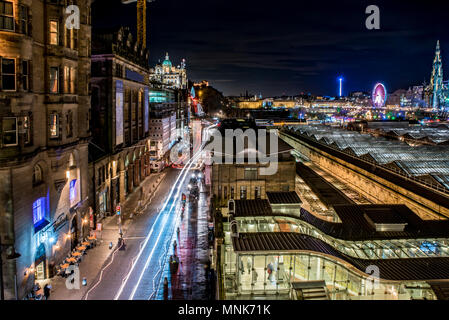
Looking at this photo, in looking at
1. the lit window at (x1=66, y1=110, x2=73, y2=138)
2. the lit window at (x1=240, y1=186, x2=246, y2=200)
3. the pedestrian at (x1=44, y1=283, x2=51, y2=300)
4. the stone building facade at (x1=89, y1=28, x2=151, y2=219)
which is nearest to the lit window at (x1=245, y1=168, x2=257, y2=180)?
the lit window at (x1=240, y1=186, x2=246, y2=200)

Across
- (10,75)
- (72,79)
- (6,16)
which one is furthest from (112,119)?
(6,16)

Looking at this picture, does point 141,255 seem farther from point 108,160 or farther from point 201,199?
point 201,199

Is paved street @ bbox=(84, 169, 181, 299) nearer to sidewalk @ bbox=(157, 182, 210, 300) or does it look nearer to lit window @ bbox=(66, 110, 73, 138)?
sidewalk @ bbox=(157, 182, 210, 300)

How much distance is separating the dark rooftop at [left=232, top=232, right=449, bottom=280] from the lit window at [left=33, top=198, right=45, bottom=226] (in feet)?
47.3

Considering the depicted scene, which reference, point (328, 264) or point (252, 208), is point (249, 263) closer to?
point (328, 264)

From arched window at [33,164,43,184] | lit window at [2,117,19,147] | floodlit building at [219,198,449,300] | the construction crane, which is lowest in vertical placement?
floodlit building at [219,198,449,300]

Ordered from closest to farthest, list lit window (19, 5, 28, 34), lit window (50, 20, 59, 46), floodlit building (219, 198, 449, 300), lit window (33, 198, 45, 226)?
floodlit building (219, 198, 449, 300) < lit window (19, 5, 28, 34) < lit window (33, 198, 45, 226) < lit window (50, 20, 59, 46)

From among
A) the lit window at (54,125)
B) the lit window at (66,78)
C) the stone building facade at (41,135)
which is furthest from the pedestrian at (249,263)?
the lit window at (66,78)

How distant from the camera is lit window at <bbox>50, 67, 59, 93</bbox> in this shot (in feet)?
90.6

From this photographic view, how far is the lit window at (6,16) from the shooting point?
21.7 meters

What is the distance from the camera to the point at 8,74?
22047 millimetres

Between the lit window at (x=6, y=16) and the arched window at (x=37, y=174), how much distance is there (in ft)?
29.5

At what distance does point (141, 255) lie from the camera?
30844 mm
